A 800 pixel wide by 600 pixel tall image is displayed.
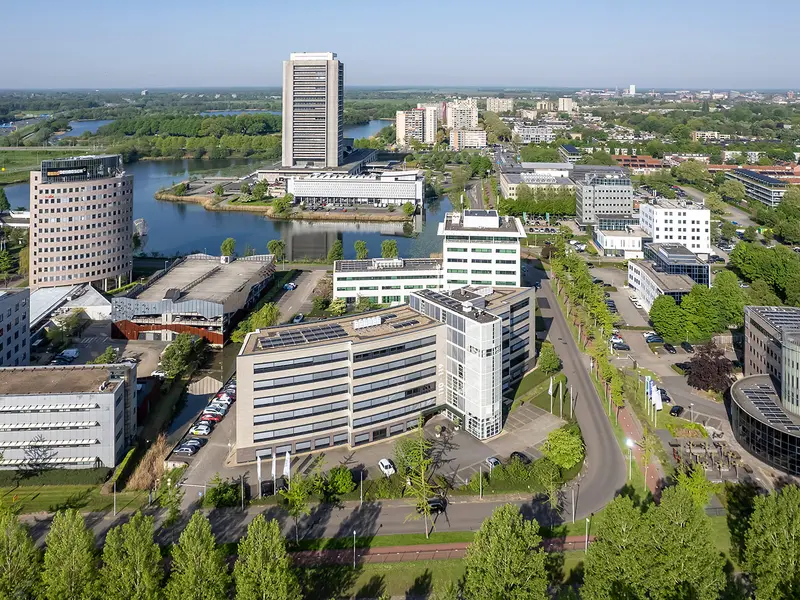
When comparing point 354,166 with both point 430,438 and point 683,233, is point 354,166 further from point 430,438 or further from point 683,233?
point 430,438

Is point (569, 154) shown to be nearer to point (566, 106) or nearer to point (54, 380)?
point (54, 380)

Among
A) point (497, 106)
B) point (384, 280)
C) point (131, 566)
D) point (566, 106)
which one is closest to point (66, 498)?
point (131, 566)

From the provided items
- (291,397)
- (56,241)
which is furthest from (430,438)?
(56,241)

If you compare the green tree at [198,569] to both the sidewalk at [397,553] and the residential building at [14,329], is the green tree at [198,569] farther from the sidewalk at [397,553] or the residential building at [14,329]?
the residential building at [14,329]

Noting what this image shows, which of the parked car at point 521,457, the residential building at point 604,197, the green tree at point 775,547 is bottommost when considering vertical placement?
the parked car at point 521,457

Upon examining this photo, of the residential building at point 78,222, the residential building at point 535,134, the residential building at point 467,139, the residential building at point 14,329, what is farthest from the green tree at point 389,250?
the residential building at point 535,134
